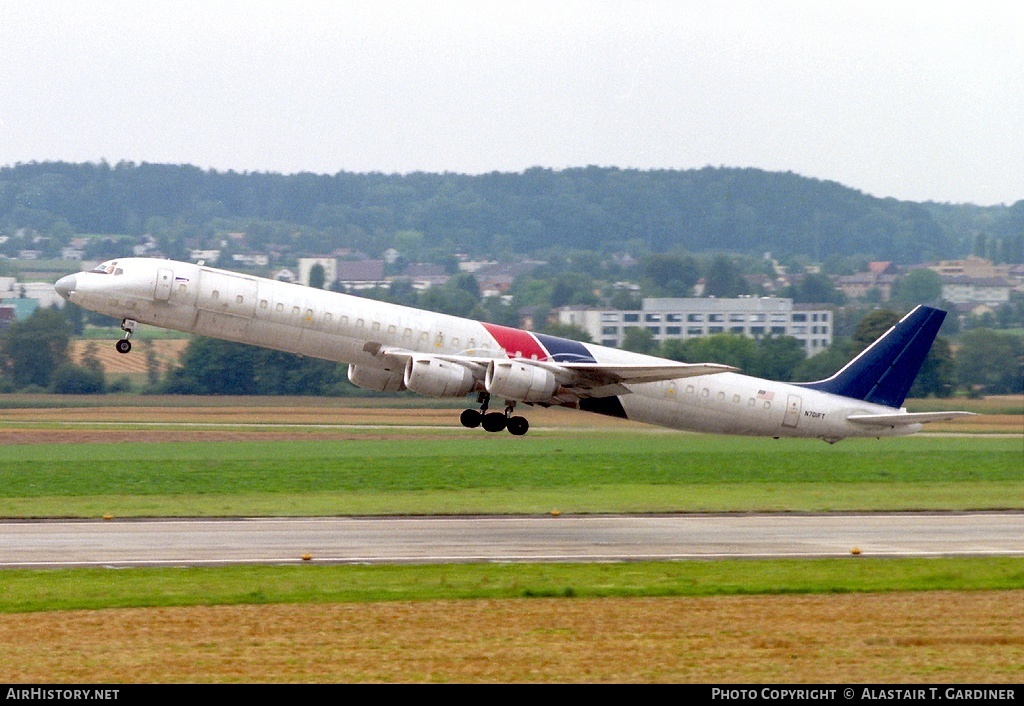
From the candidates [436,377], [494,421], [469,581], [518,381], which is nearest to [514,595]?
[469,581]

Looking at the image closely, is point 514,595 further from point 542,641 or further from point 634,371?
point 634,371

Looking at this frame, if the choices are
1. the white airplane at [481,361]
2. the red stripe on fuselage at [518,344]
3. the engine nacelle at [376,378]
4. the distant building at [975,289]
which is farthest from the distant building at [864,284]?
the engine nacelle at [376,378]

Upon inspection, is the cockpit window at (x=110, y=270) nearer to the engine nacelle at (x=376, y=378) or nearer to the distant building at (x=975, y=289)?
the engine nacelle at (x=376, y=378)

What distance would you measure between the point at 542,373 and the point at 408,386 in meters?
3.99

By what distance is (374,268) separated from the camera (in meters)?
179

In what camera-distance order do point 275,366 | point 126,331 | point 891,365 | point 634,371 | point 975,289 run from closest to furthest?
point 126,331 < point 634,371 < point 891,365 < point 275,366 < point 975,289

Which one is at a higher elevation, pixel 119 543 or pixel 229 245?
pixel 229 245

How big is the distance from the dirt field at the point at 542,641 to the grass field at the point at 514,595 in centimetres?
8

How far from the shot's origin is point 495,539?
38.4m

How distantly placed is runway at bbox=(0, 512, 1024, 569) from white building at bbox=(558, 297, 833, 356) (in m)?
74.9

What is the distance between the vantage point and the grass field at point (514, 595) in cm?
2273

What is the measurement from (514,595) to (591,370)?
13058mm
